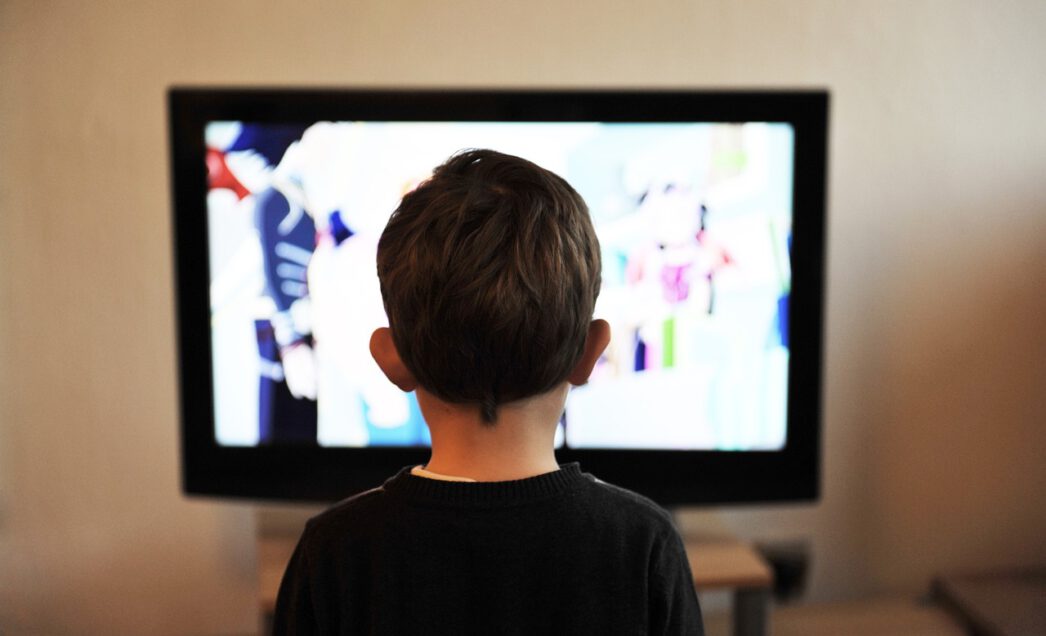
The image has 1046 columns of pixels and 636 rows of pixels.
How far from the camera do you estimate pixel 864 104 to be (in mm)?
2111

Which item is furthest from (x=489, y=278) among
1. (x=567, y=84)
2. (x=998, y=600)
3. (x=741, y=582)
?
(x=998, y=600)

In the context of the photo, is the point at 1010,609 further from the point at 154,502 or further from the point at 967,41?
the point at 154,502

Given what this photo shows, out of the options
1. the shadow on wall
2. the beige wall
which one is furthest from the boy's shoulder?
the shadow on wall

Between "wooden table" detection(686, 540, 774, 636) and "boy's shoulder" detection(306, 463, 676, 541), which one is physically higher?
"boy's shoulder" detection(306, 463, 676, 541)

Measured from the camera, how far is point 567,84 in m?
2.06

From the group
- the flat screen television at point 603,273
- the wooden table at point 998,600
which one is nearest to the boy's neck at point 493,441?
the flat screen television at point 603,273

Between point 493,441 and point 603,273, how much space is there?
0.84m

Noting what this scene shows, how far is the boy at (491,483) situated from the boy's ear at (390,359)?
2cm

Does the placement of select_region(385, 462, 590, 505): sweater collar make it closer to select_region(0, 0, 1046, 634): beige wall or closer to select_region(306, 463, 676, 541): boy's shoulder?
select_region(306, 463, 676, 541): boy's shoulder

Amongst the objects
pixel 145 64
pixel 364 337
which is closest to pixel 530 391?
pixel 364 337

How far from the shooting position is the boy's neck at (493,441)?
2.97 ft

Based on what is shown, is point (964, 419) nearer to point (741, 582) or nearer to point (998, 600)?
point (998, 600)

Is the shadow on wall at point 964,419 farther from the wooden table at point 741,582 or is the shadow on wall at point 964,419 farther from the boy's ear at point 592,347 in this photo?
the boy's ear at point 592,347

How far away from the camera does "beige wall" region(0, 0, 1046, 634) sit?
1998mm
